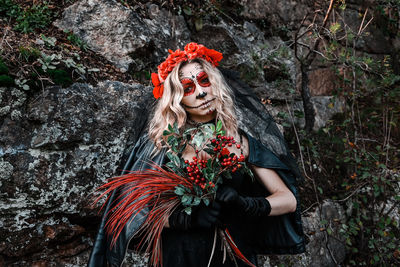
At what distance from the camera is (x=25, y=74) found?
2158 millimetres

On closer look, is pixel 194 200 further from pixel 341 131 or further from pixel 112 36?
pixel 341 131

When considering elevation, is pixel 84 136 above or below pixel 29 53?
below

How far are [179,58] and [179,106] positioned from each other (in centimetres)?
37

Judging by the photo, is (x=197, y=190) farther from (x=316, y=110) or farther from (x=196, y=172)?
(x=316, y=110)

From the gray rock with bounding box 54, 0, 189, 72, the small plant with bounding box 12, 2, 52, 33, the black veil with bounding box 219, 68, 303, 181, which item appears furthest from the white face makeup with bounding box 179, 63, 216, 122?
the small plant with bounding box 12, 2, 52, 33

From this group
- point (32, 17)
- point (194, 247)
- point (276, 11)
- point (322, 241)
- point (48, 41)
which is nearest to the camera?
point (194, 247)

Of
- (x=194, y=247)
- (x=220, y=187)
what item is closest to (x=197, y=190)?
(x=220, y=187)

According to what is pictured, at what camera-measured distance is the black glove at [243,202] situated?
1.50 m

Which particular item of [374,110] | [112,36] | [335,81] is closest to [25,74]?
[112,36]

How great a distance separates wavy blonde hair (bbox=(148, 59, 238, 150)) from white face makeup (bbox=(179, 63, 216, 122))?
37 millimetres

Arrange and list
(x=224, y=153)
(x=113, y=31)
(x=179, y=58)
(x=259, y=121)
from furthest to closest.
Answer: (x=113, y=31)
(x=259, y=121)
(x=179, y=58)
(x=224, y=153)

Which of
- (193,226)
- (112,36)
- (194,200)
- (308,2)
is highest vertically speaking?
(308,2)

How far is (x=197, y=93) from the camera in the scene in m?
1.88

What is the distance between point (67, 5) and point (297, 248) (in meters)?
3.24
